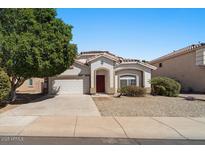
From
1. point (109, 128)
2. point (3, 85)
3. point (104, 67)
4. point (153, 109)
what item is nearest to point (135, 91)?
point (104, 67)

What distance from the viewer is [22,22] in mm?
17469

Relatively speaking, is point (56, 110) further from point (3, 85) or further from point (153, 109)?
point (153, 109)

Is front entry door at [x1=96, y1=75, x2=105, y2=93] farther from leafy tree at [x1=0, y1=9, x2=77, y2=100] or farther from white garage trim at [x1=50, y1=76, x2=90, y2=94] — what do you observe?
leafy tree at [x1=0, y1=9, x2=77, y2=100]

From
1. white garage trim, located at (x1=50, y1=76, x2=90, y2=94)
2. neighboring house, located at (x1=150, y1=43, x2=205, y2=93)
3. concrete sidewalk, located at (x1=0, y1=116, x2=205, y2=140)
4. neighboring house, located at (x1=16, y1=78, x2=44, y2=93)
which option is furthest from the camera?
neighboring house, located at (x1=16, y1=78, x2=44, y2=93)

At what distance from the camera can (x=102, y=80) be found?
27.5 m

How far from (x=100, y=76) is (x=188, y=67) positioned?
11307mm

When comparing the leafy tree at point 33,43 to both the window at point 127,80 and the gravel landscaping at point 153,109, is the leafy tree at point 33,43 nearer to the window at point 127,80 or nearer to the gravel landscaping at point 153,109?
the gravel landscaping at point 153,109

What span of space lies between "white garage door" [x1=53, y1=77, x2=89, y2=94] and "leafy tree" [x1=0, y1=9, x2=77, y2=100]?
7.21 m

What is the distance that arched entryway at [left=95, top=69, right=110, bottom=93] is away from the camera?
2670 centimetres

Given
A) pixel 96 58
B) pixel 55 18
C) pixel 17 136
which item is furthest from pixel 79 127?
pixel 96 58

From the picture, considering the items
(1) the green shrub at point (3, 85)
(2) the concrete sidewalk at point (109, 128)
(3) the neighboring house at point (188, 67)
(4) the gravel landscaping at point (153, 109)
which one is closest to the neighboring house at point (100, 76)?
(3) the neighboring house at point (188, 67)

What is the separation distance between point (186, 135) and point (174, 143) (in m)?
1.24

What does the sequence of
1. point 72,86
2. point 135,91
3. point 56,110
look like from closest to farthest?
point 56,110, point 135,91, point 72,86

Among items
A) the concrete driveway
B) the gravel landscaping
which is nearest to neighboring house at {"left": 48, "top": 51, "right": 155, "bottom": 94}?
the gravel landscaping
